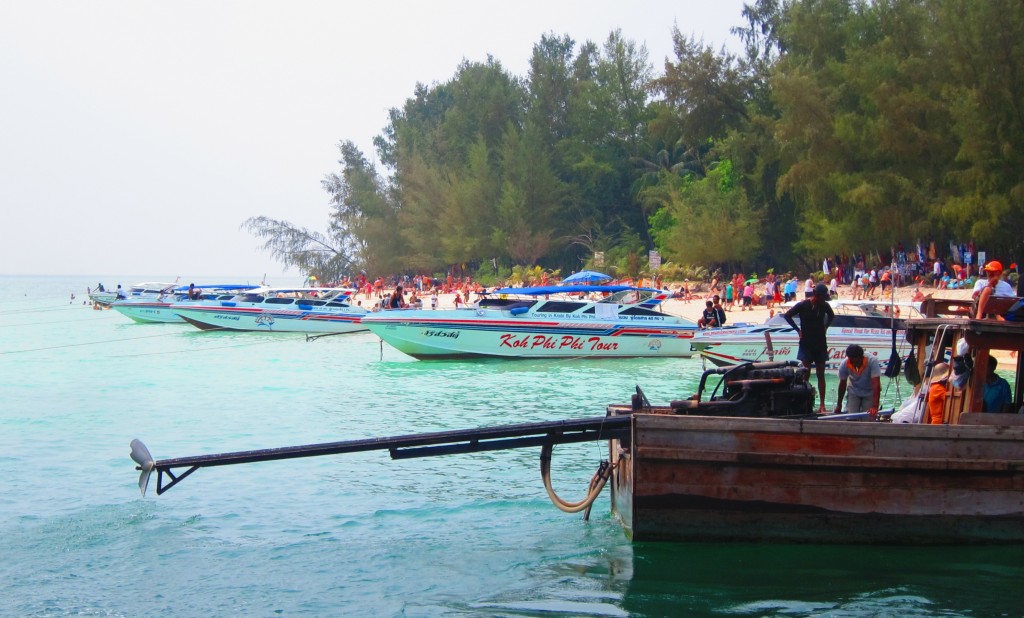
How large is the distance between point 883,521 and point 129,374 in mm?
26514

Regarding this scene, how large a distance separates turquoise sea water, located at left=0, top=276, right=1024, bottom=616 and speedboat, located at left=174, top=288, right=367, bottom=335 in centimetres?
2098

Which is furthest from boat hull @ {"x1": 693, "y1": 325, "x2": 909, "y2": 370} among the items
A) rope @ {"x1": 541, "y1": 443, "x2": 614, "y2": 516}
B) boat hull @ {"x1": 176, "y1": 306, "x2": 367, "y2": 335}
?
boat hull @ {"x1": 176, "y1": 306, "x2": 367, "y2": 335}

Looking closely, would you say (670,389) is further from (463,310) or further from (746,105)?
(746,105)

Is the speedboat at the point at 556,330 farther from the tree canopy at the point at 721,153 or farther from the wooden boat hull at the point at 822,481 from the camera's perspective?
the wooden boat hull at the point at 822,481

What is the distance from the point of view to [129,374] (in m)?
31.5

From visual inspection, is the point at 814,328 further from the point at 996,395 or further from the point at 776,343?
the point at 776,343

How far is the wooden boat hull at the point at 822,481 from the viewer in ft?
29.9

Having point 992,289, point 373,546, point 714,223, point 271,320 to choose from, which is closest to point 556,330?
point 271,320

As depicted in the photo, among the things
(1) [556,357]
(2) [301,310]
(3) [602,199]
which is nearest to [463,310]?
(1) [556,357]

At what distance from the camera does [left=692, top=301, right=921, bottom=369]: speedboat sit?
25172 mm

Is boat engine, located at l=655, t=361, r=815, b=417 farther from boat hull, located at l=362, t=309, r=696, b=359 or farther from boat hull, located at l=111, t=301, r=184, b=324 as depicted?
boat hull, located at l=111, t=301, r=184, b=324

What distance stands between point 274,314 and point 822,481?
122 feet

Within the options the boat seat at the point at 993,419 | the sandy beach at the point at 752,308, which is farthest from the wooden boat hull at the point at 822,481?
the sandy beach at the point at 752,308

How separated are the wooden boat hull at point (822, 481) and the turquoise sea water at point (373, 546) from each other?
0.28m
